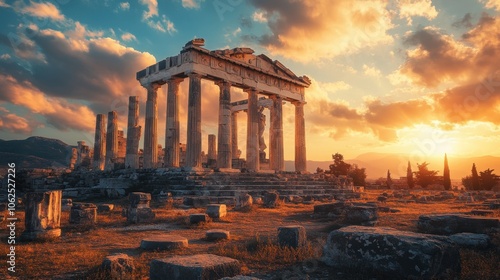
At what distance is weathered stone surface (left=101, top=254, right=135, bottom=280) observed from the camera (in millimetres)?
4152

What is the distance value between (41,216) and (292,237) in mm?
5219

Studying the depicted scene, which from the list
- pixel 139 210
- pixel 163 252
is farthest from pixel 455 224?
pixel 139 210

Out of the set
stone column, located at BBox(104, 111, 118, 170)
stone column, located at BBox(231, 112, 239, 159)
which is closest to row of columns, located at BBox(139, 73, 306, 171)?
stone column, located at BBox(231, 112, 239, 159)

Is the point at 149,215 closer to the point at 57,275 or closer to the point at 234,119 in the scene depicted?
the point at 57,275

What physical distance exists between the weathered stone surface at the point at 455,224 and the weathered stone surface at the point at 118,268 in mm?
6201

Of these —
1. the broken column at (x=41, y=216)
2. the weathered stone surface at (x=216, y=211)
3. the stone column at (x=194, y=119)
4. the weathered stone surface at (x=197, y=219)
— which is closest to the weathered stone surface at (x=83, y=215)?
the broken column at (x=41, y=216)

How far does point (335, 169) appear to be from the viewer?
42.3m

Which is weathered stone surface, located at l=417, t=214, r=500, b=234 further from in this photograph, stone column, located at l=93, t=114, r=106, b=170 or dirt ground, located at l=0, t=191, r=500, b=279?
stone column, located at l=93, t=114, r=106, b=170

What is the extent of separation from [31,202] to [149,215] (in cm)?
337

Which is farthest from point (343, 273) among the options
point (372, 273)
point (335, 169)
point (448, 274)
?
point (335, 169)

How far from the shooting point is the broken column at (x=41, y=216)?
7.05 metres

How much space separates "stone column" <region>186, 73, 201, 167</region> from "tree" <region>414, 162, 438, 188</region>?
1345 inches

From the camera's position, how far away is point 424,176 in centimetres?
4428

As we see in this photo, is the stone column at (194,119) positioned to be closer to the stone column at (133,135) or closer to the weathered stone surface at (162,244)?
the stone column at (133,135)
